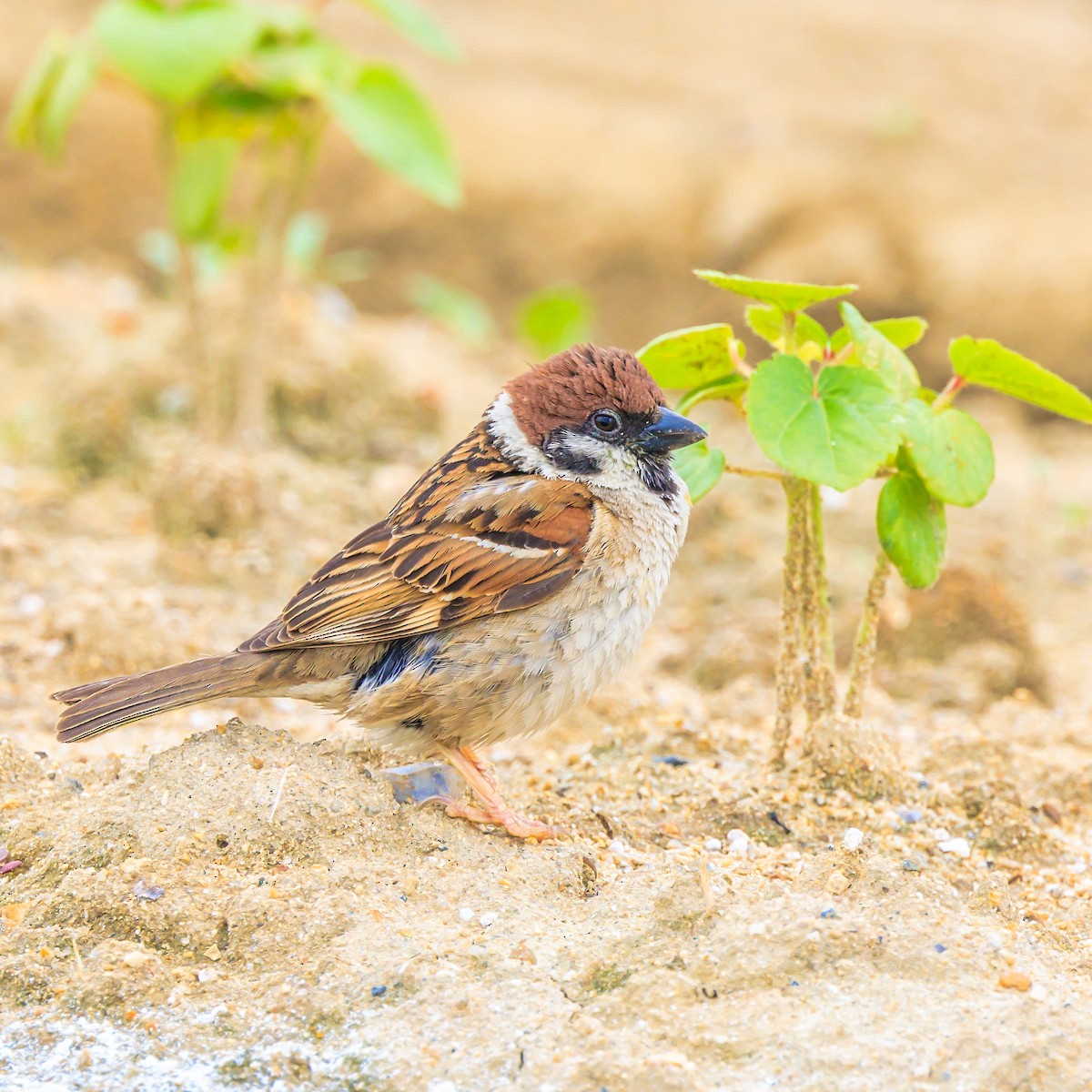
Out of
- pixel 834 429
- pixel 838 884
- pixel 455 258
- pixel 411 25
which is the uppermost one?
pixel 411 25

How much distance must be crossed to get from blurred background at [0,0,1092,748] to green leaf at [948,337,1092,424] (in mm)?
1470

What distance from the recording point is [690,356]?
334cm

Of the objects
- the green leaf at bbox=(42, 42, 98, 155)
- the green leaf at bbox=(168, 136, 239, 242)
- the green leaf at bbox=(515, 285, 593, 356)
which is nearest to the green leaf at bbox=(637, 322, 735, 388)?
the green leaf at bbox=(168, 136, 239, 242)

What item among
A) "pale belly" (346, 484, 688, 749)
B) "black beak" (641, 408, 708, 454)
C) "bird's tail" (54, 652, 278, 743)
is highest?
"black beak" (641, 408, 708, 454)

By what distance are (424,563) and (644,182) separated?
5.96m

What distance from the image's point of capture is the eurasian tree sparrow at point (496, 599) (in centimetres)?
324

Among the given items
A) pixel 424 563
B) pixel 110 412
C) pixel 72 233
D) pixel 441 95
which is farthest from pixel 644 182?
pixel 424 563

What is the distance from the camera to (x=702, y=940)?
271 cm

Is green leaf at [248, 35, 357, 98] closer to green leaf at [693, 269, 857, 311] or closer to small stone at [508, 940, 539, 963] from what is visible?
green leaf at [693, 269, 857, 311]

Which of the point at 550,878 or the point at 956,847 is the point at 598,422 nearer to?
the point at 550,878

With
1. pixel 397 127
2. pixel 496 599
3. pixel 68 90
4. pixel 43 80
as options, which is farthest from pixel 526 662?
pixel 43 80

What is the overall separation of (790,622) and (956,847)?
639 mm

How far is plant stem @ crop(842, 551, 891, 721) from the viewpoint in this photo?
11.3 feet

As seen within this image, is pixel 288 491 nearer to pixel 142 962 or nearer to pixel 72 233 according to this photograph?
pixel 142 962
